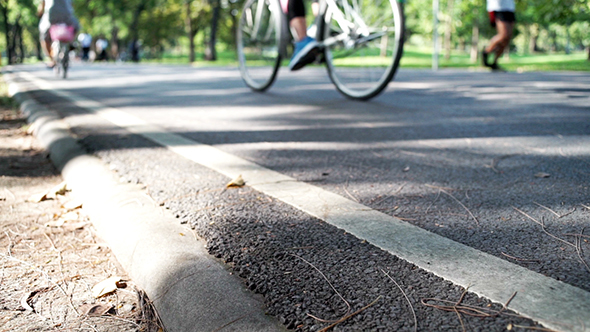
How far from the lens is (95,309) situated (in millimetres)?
1750

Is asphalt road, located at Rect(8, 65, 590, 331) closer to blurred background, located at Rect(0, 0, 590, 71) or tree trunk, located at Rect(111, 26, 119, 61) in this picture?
blurred background, located at Rect(0, 0, 590, 71)

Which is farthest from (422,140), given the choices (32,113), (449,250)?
(32,113)

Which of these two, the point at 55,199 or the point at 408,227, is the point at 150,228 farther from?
the point at 55,199

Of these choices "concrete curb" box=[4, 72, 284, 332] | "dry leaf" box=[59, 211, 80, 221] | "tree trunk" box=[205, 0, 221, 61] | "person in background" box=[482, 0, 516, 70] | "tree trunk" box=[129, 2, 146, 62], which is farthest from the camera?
"tree trunk" box=[129, 2, 146, 62]

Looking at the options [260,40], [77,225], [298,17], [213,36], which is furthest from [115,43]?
[77,225]

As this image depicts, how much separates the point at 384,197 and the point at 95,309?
1259 millimetres

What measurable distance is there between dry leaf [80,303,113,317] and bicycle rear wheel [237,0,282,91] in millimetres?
4740

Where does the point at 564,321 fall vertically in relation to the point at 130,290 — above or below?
above

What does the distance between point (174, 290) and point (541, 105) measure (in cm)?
458

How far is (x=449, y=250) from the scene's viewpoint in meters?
1.73

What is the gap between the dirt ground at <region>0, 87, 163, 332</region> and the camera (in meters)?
1.68

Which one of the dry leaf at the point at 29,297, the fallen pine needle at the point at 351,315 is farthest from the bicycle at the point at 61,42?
the fallen pine needle at the point at 351,315

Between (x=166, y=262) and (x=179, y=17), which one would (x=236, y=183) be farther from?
(x=179, y=17)

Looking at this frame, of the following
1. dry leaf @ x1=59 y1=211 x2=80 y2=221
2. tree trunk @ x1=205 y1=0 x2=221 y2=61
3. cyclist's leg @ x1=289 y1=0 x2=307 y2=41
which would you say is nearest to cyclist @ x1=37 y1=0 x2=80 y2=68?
cyclist's leg @ x1=289 y1=0 x2=307 y2=41
